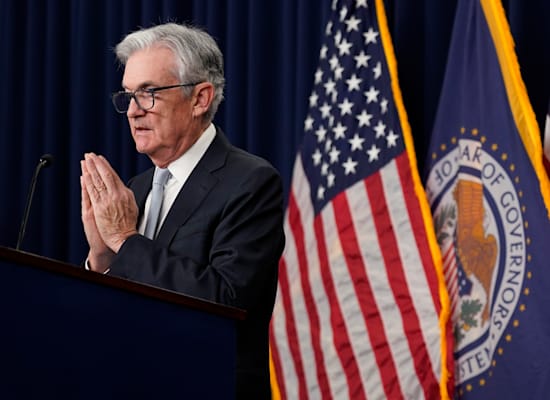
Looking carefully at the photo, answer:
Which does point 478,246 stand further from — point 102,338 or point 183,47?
point 102,338

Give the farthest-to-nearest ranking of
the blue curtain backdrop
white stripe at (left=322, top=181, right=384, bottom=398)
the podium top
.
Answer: the blue curtain backdrop < white stripe at (left=322, top=181, right=384, bottom=398) < the podium top

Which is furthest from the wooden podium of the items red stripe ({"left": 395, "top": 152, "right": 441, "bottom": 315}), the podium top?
red stripe ({"left": 395, "top": 152, "right": 441, "bottom": 315})

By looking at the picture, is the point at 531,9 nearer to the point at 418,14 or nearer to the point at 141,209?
the point at 418,14

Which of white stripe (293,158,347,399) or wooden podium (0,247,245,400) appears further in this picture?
white stripe (293,158,347,399)

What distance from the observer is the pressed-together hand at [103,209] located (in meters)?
2.59

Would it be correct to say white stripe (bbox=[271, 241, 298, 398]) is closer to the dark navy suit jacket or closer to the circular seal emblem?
the circular seal emblem

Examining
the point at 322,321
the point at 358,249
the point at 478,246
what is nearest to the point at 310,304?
the point at 322,321

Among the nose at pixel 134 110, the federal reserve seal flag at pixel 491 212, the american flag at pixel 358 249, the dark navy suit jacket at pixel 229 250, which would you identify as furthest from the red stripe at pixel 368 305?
the nose at pixel 134 110

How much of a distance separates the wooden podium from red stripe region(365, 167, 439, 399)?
210cm

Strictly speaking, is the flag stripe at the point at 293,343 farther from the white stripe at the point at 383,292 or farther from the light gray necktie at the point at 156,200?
the light gray necktie at the point at 156,200

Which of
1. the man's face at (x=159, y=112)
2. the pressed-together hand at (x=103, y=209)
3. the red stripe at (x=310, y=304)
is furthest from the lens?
the red stripe at (x=310, y=304)

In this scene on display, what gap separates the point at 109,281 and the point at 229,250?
0.72 m

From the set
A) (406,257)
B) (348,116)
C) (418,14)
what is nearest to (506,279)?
(406,257)

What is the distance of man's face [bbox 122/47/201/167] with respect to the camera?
8.84 feet
